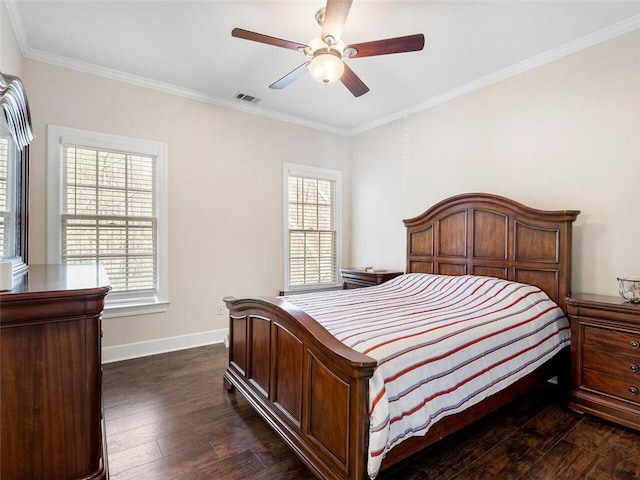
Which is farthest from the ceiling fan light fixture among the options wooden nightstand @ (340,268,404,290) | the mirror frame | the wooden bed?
wooden nightstand @ (340,268,404,290)

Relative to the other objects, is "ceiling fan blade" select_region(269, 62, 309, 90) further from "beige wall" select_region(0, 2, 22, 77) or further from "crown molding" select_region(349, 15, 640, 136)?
"crown molding" select_region(349, 15, 640, 136)

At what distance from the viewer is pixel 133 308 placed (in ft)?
11.6

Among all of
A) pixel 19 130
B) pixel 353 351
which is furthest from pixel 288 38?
pixel 353 351

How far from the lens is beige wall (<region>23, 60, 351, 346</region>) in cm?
320

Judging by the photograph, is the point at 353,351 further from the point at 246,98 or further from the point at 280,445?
the point at 246,98

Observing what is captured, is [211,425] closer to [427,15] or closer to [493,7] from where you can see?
[427,15]

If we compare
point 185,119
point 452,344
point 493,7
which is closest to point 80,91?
point 185,119

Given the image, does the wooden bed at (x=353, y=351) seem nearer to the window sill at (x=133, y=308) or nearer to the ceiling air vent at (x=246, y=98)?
the window sill at (x=133, y=308)

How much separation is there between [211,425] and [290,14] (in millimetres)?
3012

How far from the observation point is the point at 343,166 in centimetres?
524

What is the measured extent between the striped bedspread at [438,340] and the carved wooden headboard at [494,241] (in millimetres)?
217

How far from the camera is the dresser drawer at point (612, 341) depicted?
7.34ft

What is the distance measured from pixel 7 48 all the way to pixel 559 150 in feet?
14.9

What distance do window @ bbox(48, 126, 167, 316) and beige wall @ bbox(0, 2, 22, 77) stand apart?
0.60 meters
